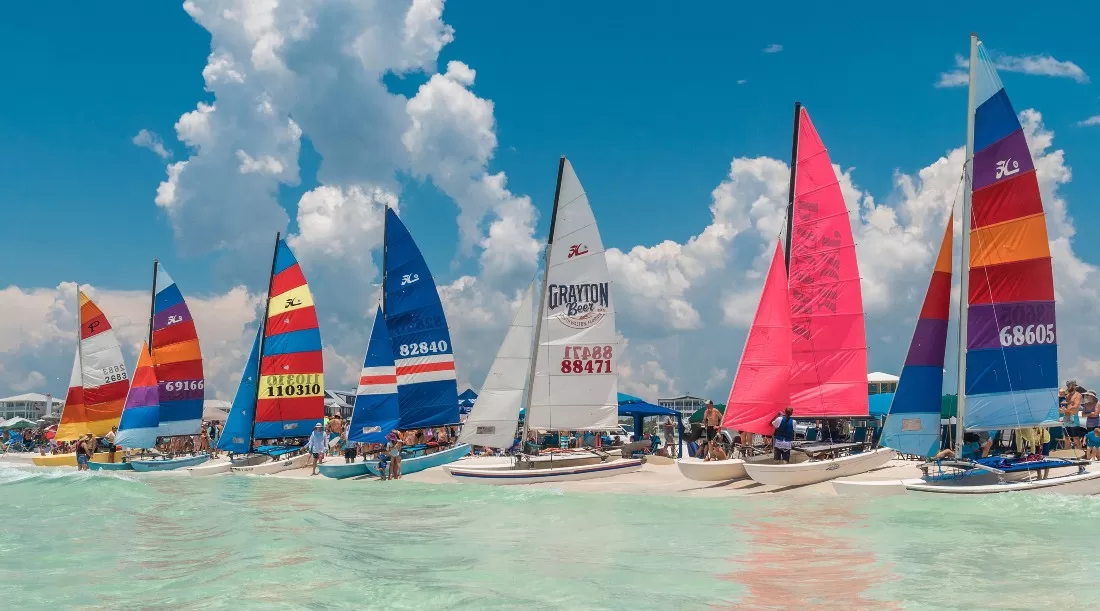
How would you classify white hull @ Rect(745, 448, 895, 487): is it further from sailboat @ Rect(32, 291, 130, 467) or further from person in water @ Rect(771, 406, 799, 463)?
sailboat @ Rect(32, 291, 130, 467)

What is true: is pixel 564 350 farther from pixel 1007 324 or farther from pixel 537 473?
pixel 1007 324

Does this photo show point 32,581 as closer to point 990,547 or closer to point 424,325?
point 990,547

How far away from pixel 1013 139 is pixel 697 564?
11.6m

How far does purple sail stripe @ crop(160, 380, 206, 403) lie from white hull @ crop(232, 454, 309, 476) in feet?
23.2

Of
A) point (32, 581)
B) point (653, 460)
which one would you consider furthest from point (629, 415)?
point (32, 581)

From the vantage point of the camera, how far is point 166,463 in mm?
31719

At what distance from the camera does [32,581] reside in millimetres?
11461

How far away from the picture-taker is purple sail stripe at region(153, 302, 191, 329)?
121ft

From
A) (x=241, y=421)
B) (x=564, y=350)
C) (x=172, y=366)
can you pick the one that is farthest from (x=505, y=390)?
(x=172, y=366)

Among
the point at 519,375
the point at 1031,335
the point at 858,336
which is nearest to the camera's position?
the point at 1031,335

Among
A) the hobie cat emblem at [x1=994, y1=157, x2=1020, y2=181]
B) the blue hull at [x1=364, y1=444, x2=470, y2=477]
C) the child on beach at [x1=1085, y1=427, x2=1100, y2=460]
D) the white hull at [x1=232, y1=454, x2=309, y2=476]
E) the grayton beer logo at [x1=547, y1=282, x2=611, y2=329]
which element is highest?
the hobie cat emblem at [x1=994, y1=157, x2=1020, y2=181]

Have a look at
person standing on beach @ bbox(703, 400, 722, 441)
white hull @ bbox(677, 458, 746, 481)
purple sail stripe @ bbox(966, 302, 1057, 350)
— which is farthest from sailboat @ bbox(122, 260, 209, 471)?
purple sail stripe @ bbox(966, 302, 1057, 350)

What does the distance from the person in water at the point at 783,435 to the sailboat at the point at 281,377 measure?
17554 mm

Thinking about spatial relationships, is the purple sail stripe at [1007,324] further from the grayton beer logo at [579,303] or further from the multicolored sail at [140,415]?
the multicolored sail at [140,415]
